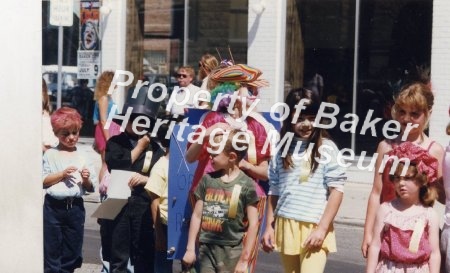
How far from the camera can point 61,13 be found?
18.6m

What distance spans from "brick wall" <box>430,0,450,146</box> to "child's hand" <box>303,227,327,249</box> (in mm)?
9933

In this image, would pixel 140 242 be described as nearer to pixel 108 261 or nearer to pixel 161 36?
pixel 108 261

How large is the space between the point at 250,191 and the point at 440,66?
33.3 ft

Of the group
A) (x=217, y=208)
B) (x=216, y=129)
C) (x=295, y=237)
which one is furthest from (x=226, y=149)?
(x=295, y=237)

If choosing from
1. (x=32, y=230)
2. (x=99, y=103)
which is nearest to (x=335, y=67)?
(x=99, y=103)

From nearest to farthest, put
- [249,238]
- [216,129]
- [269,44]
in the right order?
[249,238] < [216,129] < [269,44]

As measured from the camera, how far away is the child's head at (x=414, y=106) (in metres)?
7.62

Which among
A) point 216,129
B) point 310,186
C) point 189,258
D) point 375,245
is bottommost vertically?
point 189,258

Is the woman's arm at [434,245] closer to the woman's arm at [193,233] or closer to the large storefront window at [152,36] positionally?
the woman's arm at [193,233]

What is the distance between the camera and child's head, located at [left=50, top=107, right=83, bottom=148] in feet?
31.2

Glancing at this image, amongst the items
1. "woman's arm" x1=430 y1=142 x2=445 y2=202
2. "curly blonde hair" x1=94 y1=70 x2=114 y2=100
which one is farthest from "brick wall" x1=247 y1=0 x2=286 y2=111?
"woman's arm" x1=430 y1=142 x2=445 y2=202

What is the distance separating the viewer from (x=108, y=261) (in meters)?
9.95

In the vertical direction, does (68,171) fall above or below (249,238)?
above

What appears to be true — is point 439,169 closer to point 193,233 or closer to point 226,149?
point 226,149
